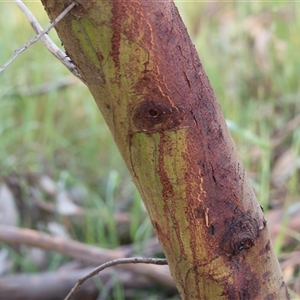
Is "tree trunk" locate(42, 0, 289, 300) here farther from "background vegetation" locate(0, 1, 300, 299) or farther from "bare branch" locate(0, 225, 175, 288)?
"background vegetation" locate(0, 1, 300, 299)

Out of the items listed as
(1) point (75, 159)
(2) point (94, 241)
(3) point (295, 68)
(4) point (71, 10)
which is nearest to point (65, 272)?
(2) point (94, 241)

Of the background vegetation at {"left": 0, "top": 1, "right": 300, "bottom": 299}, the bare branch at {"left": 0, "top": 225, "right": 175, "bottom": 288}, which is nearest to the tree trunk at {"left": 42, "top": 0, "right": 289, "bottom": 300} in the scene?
the bare branch at {"left": 0, "top": 225, "right": 175, "bottom": 288}

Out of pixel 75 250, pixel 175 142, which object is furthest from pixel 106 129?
pixel 175 142

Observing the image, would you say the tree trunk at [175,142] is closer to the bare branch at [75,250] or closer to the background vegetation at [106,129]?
the bare branch at [75,250]

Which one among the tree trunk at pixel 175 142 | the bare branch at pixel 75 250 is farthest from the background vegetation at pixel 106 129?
the tree trunk at pixel 175 142

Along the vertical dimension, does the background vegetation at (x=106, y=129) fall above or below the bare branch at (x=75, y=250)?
above

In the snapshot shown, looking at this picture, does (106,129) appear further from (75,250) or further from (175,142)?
(175,142)
